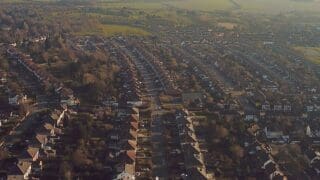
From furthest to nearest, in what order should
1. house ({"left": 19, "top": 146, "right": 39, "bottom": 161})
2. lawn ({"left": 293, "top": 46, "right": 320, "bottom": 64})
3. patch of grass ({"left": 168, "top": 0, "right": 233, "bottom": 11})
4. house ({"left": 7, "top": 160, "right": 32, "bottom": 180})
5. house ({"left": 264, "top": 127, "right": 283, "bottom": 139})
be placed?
patch of grass ({"left": 168, "top": 0, "right": 233, "bottom": 11})
lawn ({"left": 293, "top": 46, "right": 320, "bottom": 64})
house ({"left": 264, "top": 127, "right": 283, "bottom": 139})
house ({"left": 19, "top": 146, "right": 39, "bottom": 161})
house ({"left": 7, "top": 160, "right": 32, "bottom": 180})

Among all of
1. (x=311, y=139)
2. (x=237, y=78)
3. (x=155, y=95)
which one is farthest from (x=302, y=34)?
(x=311, y=139)

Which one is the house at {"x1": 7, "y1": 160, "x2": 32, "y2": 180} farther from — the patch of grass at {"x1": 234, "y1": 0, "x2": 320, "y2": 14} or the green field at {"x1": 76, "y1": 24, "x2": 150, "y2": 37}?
the patch of grass at {"x1": 234, "y1": 0, "x2": 320, "y2": 14}

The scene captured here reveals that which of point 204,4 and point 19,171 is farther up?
point 204,4

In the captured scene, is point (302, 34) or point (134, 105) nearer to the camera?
point (134, 105)

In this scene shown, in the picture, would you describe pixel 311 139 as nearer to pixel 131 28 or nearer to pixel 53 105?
pixel 53 105

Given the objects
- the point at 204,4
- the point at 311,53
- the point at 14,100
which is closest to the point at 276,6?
the point at 204,4

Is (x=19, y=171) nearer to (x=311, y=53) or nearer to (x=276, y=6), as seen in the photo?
(x=311, y=53)

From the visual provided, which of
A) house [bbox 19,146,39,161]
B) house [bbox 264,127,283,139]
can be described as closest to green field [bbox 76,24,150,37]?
house [bbox 264,127,283,139]

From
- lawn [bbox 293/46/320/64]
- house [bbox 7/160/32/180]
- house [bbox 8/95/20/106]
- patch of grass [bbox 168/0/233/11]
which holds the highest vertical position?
patch of grass [bbox 168/0/233/11]
